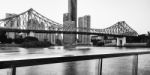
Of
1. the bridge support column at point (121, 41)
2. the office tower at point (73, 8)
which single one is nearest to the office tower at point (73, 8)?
the office tower at point (73, 8)

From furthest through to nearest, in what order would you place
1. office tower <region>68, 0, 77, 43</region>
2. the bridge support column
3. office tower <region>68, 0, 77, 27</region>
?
office tower <region>68, 0, 77, 27</region>
office tower <region>68, 0, 77, 43</region>
the bridge support column

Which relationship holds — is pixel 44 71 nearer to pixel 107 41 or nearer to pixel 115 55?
pixel 115 55

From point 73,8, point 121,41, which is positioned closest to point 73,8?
point 73,8

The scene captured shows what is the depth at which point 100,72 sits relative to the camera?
56.6 inches

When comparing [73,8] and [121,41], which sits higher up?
[73,8]

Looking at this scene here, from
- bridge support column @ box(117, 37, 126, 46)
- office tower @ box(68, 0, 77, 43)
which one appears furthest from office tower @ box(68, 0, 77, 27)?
bridge support column @ box(117, 37, 126, 46)

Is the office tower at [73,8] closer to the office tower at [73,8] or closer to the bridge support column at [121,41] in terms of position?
the office tower at [73,8]

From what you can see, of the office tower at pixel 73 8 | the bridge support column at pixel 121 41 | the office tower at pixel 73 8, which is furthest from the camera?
the office tower at pixel 73 8

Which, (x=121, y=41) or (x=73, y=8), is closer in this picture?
(x=121, y=41)

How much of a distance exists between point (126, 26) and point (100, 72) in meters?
73.1

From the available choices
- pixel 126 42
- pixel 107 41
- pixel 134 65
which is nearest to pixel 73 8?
pixel 107 41

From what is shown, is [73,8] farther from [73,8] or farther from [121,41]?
[121,41]

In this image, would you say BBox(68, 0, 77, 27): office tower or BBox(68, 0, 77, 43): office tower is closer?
BBox(68, 0, 77, 43): office tower

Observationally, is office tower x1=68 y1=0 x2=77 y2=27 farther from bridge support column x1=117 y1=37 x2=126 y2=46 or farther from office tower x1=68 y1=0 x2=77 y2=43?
bridge support column x1=117 y1=37 x2=126 y2=46
